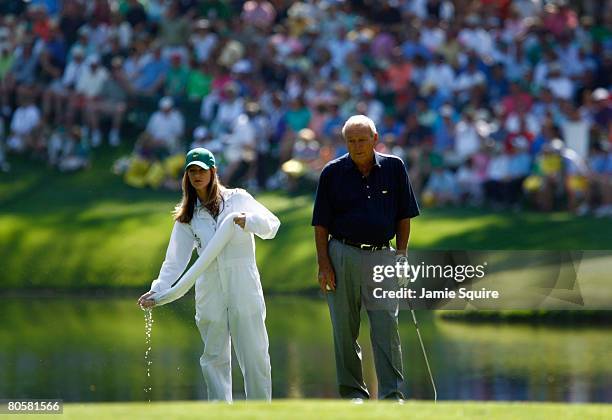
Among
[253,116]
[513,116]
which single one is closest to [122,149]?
[253,116]

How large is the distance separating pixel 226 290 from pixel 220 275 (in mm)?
106

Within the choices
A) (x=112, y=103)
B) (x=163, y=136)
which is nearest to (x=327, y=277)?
(x=163, y=136)

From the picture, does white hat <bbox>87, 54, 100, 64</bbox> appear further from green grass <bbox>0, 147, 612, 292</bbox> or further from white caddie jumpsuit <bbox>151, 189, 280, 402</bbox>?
white caddie jumpsuit <bbox>151, 189, 280, 402</bbox>

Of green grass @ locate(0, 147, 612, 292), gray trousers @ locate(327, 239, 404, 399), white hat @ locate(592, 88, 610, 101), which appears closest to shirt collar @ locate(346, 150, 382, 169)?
gray trousers @ locate(327, 239, 404, 399)

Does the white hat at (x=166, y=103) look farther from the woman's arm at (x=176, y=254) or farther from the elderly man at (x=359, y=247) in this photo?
the elderly man at (x=359, y=247)

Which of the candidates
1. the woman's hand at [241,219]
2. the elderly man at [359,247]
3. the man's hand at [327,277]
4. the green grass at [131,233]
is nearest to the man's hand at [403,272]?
the elderly man at [359,247]

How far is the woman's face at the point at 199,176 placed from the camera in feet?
33.6

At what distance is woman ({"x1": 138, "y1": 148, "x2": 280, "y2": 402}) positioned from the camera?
1025cm

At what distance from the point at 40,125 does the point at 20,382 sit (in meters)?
14.9

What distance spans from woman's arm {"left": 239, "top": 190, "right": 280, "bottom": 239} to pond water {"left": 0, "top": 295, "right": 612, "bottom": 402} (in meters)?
2.75

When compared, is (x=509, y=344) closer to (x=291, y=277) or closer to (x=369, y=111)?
(x=291, y=277)

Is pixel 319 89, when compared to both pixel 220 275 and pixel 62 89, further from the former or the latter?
pixel 220 275

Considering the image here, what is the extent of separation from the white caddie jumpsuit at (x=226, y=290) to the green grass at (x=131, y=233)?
35.6 ft

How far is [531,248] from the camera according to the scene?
20.9m
